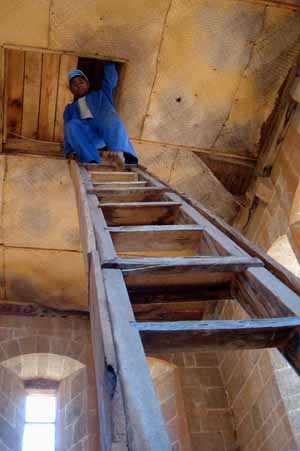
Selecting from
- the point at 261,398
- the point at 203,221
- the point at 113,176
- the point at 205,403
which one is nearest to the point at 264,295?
the point at 203,221

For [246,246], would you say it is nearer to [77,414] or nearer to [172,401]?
[77,414]

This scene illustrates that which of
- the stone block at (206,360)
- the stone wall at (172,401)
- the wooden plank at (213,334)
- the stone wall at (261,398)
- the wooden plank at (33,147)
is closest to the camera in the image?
the wooden plank at (213,334)

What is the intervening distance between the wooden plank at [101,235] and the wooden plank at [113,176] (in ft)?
3.87

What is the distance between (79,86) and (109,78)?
418mm

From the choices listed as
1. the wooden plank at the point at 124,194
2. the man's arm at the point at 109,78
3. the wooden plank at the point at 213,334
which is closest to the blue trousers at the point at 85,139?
the man's arm at the point at 109,78

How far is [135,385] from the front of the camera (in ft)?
5.08

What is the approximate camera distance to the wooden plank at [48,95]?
20.1ft

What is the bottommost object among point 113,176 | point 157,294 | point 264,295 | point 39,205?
point 264,295

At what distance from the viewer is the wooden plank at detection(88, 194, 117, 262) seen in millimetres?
2500

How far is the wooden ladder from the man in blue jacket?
1.59m

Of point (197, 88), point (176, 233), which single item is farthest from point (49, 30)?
point (176, 233)

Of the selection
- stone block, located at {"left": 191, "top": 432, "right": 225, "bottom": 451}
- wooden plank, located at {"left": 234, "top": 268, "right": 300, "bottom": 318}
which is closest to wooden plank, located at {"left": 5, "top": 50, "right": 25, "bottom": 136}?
stone block, located at {"left": 191, "top": 432, "right": 225, "bottom": 451}

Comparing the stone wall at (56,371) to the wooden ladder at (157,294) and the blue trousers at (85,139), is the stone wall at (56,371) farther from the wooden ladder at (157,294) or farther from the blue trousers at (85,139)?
the wooden ladder at (157,294)

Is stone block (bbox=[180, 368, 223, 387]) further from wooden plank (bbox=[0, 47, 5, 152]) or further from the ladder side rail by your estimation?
the ladder side rail
